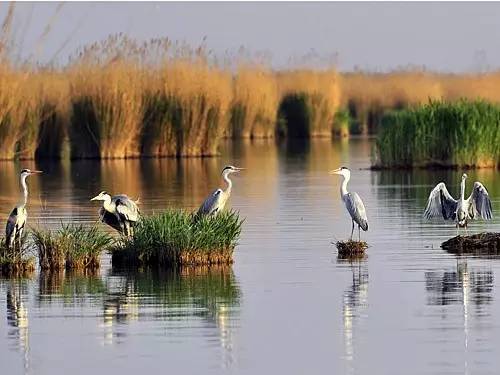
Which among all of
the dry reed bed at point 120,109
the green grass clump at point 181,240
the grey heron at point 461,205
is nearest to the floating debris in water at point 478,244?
the grey heron at point 461,205

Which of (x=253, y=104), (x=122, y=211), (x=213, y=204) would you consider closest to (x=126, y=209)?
(x=122, y=211)

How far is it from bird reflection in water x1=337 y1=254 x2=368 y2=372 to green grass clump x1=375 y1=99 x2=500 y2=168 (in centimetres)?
1691

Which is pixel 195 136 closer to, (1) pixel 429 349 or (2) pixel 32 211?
(2) pixel 32 211

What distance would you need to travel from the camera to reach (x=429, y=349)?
1088 cm

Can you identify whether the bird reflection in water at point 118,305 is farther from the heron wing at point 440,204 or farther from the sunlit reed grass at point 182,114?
the sunlit reed grass at point 182,114

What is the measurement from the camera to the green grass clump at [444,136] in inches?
1312

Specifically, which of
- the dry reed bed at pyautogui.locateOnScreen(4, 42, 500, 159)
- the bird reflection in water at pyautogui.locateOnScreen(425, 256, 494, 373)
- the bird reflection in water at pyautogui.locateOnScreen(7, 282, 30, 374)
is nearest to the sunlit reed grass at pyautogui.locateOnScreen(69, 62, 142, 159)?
the dry reed bed at pyautogui.locateOnScreen(4, 42, 500, 159)

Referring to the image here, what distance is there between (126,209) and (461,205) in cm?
398

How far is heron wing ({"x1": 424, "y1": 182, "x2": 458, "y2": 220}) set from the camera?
59.3 feet

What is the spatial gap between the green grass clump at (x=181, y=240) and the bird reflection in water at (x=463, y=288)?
7.51ft

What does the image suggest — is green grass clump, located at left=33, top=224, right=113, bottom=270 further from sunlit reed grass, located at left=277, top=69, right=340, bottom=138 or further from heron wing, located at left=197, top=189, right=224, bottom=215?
sunlit reed grass, located at left=277, top=69, right=340, bottom=138

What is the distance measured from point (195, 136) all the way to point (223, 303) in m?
30.4

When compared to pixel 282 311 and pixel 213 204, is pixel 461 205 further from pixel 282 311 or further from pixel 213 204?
pixel 282 311

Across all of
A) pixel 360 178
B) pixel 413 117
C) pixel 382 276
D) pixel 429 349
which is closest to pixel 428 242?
pixel 382 276
